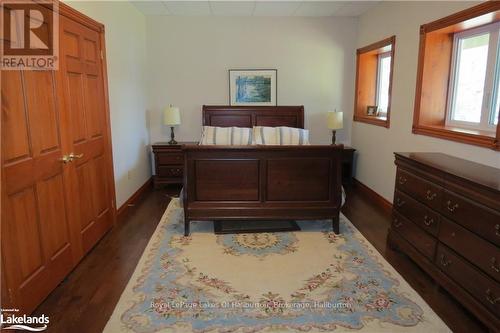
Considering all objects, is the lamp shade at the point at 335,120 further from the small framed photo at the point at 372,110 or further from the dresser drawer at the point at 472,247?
the dresser drawer at the point at 472,247

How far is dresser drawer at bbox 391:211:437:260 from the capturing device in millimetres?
2518

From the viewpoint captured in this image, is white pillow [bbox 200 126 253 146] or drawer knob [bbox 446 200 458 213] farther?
white pillow [bbox 200 126 253 146]

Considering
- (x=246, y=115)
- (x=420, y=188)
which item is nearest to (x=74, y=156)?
(x=420, y=188)

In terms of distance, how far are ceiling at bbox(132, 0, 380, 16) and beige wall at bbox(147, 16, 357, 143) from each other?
0.19 m

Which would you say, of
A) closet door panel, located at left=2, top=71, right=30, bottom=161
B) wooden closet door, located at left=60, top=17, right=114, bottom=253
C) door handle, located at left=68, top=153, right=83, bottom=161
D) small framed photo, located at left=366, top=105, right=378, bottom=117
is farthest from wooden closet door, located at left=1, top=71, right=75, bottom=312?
small framed photo, located at left=366, top=105, right=378, bottom=117

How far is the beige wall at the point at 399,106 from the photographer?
308 centimetres

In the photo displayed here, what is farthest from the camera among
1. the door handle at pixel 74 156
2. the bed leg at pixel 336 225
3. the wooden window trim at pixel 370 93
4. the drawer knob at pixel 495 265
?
the wooden window trim at pixel 370 93

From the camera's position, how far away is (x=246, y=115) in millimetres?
5348

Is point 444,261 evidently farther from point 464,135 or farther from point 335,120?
point 335,120

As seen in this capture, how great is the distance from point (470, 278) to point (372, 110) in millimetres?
3376

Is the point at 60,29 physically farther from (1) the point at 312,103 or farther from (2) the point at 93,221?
(1) the point at 312,103

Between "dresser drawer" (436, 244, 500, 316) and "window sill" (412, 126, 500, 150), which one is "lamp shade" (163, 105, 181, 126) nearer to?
"window sill" (412, 126, 500, 150)

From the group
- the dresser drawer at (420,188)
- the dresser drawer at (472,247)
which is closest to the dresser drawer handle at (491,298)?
the dresser drawer at (472,247)
